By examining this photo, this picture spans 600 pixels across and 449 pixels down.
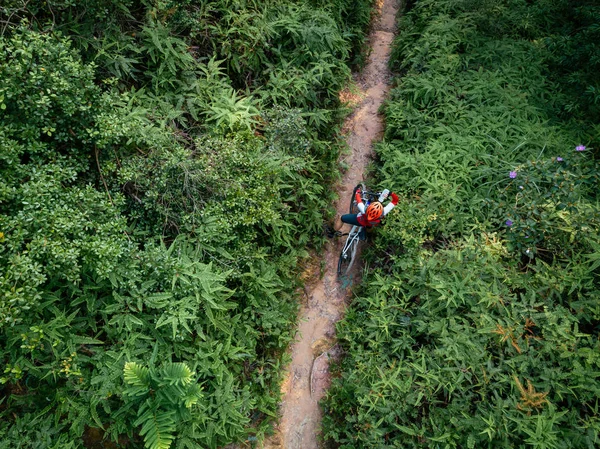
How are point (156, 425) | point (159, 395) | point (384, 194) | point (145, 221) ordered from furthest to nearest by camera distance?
point (384, 194) → point (145, 221) → point (159, 395) → point (156, 425)

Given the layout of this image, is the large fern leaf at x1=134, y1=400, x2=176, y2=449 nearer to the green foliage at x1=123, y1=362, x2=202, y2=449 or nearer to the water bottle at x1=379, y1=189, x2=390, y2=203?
the green foliage at x1=123, y1=362, x2=202, y2=449

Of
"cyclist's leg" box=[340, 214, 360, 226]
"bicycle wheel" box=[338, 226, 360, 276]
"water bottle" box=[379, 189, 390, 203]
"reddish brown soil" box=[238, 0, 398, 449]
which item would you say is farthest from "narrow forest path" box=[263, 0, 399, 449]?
"water bottle" box=[379, 189, 390, 203]

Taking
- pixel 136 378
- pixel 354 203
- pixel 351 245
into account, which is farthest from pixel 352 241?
pixel 136 378

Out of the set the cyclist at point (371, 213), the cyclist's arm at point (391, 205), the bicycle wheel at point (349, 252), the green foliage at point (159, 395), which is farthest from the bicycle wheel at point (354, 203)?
the green foliage at point (159, 395)

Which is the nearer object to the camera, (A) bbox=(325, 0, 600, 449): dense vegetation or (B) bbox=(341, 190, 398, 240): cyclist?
(A) bbox=(325, 0, 600, 449): dense vegetation

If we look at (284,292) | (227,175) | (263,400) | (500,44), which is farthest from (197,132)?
(500,44)

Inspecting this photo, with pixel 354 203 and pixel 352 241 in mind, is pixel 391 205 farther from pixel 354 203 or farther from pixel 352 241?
pixel 352 241
